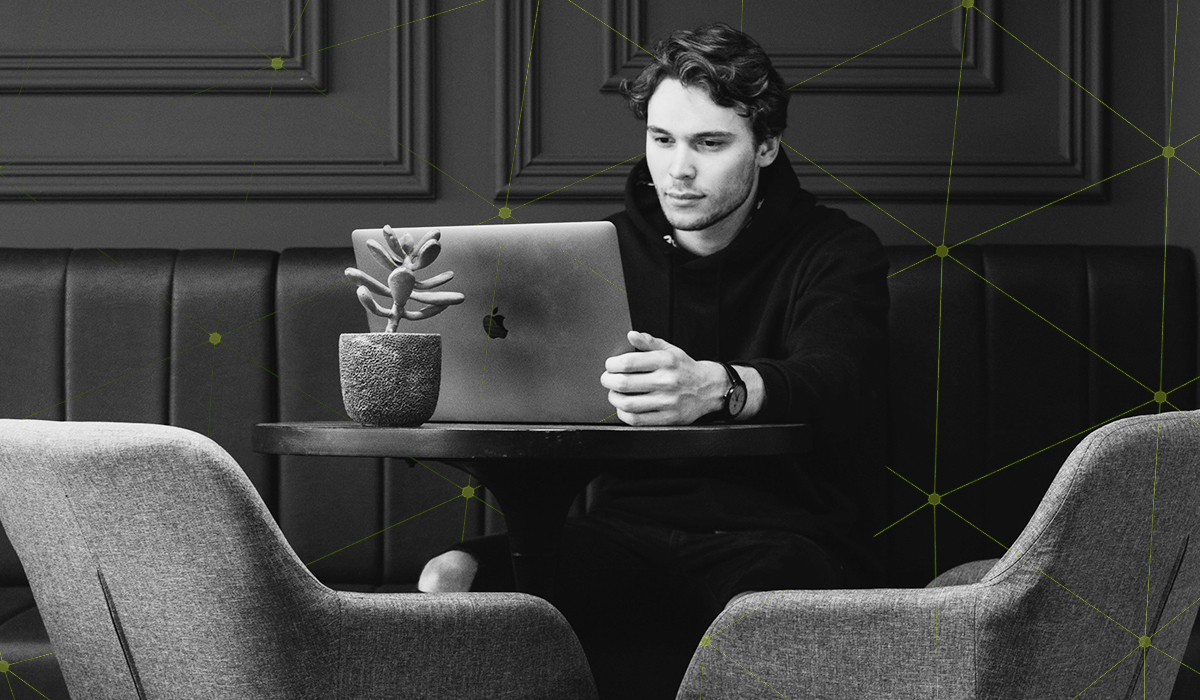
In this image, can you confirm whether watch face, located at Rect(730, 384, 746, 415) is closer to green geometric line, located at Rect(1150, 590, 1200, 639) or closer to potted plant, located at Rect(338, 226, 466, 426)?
potted plant, located at Rect(338, 226, 466, 426)

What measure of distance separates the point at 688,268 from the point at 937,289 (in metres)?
0.47

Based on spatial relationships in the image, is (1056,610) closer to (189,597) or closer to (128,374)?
(189,597)

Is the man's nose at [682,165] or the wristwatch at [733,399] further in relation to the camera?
the man's nose at [682,165]

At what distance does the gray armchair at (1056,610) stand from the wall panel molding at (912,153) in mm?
1259

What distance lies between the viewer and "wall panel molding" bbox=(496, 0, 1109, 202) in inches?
78.5

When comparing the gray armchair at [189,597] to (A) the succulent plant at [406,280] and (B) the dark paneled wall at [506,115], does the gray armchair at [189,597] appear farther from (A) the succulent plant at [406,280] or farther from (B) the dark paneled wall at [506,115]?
Answer: (B) the dark paneled wall at [506,115]

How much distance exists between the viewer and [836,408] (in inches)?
49.5

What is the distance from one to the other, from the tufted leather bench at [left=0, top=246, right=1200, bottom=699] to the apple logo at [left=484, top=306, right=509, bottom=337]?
0.66m

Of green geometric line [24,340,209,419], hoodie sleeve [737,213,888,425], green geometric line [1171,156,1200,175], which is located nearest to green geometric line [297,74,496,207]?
green geometric line [24,340,209,419]

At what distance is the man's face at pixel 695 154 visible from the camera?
1.50 meters

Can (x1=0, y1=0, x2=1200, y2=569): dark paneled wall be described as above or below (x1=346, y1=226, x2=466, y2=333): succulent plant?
above

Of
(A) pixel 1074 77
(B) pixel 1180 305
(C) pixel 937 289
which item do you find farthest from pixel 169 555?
(A) pixel 1074 77

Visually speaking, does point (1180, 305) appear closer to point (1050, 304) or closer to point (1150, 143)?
point (1050, 304)

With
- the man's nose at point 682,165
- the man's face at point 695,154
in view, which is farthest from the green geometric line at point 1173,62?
the man's nose at point 682,165
